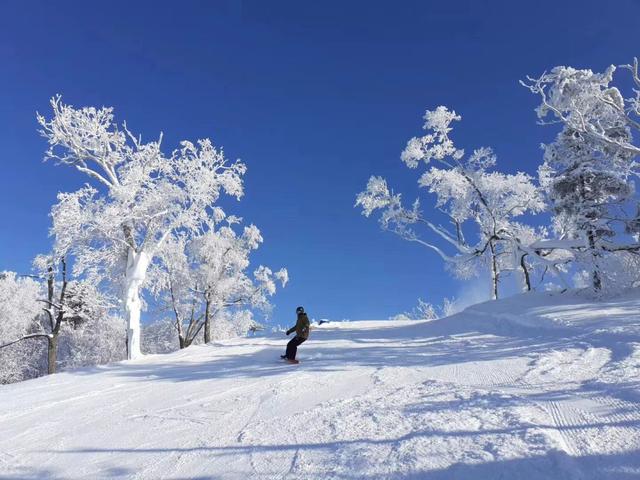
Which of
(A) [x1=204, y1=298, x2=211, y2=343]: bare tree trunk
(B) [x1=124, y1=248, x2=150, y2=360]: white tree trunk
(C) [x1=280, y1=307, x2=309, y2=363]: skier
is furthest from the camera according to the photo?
(A) [x1=204, y1=298, x2=211, y2=343]: bare tree trunk

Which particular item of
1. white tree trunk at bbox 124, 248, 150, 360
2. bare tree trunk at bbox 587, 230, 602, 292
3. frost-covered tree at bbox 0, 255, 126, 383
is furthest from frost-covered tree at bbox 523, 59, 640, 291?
frost-covered tree at bbox 0, 255, 126, 383

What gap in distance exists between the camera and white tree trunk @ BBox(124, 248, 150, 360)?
1706 cm

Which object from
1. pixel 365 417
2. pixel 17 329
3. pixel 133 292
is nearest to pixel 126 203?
pixel 133 292

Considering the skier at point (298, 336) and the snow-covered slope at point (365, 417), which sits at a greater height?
the skier at point (298, 336)

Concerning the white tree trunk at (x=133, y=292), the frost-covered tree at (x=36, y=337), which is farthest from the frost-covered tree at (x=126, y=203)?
the frost-covered tree at (x=36, y=337)

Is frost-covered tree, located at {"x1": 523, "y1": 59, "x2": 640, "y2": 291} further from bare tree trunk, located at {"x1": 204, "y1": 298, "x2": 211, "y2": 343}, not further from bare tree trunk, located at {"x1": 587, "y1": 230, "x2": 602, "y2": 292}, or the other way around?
bare tree trunk, located at {"x1": 204, "y1": 298, "x2": 211, "y2": 343}

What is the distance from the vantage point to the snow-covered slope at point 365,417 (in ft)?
14.1

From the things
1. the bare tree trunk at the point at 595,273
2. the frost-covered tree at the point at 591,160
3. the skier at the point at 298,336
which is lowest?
the skier at the point at 298,336

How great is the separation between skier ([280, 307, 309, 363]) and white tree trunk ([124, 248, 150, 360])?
7.72 metres

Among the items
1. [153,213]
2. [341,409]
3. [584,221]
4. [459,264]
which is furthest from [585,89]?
[153,213]

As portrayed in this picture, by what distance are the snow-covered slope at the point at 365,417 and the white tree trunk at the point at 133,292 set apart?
5.69 metres

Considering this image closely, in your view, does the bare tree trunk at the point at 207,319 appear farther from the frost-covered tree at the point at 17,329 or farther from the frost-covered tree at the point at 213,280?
the frost-covered tree at the point at 17,329

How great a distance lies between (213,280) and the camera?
2988 cm

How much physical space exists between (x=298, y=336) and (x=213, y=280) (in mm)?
18951
